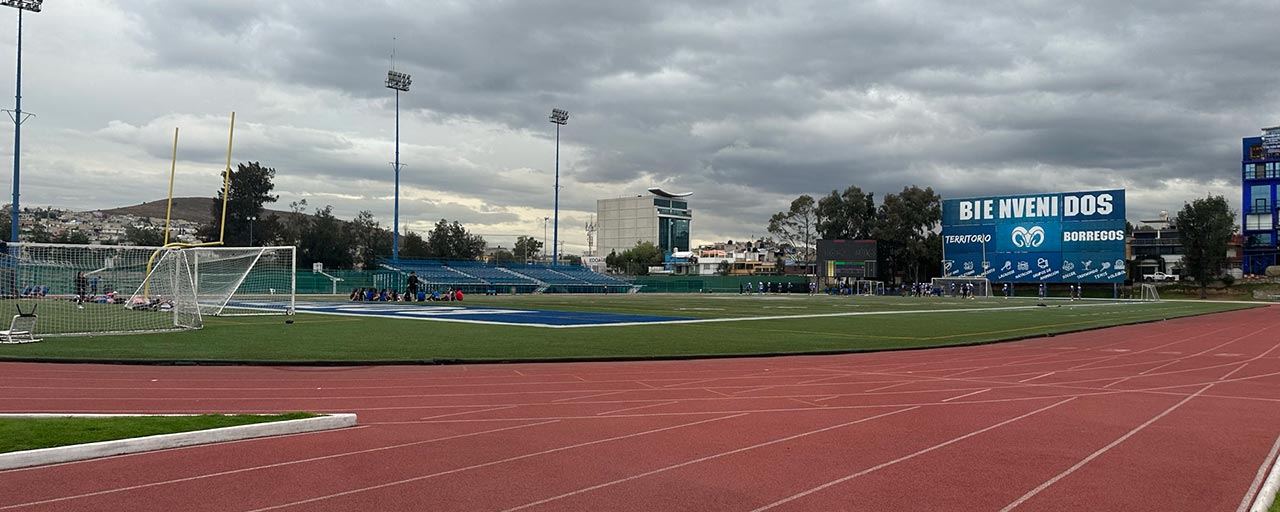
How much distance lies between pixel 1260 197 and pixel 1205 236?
1527cm

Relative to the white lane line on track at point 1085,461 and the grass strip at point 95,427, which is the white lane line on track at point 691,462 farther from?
the grass strip at point 95,427

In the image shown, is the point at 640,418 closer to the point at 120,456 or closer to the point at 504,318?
the point at 120,456

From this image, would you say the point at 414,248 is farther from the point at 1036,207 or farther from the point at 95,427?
the point at 95,427

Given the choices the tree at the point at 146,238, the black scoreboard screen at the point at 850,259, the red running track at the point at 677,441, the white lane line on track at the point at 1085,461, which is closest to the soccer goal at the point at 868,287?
the black scoreboard screen at the point at 850,259

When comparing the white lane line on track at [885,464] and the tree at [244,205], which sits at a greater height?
the tree at [244,205]

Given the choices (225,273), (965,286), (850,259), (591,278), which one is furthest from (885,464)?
(850,259)

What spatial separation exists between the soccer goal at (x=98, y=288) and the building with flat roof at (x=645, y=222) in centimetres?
14703

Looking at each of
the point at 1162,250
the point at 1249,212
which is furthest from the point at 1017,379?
the point at 1162,250

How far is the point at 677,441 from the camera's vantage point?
8.30m

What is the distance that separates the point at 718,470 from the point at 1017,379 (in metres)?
9.05

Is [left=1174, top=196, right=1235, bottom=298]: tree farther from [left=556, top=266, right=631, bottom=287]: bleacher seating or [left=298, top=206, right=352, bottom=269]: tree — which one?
[left=298, top=206, right=352, bottom=269]: tree

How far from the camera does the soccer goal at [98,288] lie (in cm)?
2283

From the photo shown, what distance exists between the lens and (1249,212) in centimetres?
9681

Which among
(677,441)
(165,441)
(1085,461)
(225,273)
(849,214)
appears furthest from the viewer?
(849,214)
